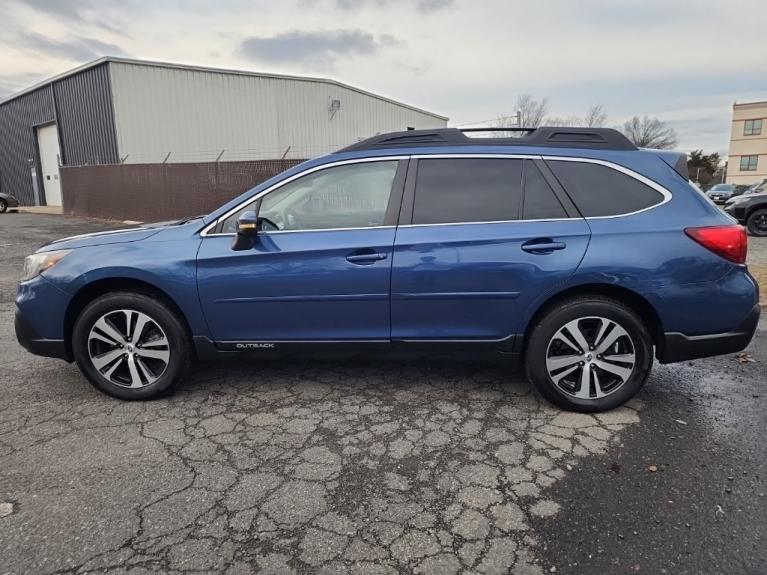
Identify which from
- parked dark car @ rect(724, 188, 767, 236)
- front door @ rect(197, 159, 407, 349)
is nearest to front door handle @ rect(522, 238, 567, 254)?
front door @ rect(197, 159, 407, 349)

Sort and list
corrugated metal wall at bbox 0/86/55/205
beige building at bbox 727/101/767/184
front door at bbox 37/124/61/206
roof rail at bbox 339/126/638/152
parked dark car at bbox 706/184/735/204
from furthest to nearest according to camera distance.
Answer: beige building at bbox 727/101/767/184 → parked dark car at bbox 706/184/735/204 → corrugated metal wall at bbox 0/86/55/205 → front door at bbox 37/124/61/206 → roof rail at bbox 339/126/638/152

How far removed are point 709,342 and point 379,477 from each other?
7.25ft

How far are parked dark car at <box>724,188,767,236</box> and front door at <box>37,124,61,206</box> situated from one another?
27038 mm

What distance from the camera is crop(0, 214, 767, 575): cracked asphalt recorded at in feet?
7.16

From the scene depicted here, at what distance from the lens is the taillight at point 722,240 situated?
10.4ft

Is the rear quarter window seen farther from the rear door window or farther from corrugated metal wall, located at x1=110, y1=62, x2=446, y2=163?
corrugated metal wall, located at x1=110, y1=62, x2=446, y2=163

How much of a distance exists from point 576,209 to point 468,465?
171 centimetres

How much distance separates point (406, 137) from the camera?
11.8ft

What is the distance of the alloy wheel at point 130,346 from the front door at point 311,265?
40 centimetres

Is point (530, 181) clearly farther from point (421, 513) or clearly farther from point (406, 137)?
point (421, 513)

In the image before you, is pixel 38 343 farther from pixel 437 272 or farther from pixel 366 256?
pixel 437 272

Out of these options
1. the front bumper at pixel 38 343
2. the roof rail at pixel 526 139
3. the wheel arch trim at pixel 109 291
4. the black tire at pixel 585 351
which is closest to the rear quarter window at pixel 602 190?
the roof rail at pixel 526 139

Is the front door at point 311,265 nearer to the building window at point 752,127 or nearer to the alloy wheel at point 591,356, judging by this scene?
the alloy wheel at point 591,356

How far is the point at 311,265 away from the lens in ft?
11.1
